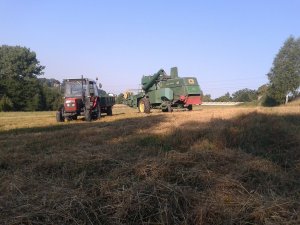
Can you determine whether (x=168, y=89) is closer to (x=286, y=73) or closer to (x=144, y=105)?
(x=144, y=105)

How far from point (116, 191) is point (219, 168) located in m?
1.79

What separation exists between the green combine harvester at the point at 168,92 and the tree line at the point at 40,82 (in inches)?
558

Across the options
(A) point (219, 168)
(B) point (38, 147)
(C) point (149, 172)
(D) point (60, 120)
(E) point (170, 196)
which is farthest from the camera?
(D) point (60, 120)

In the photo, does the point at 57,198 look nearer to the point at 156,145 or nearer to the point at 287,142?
the point at 156,145

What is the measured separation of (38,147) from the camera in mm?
7996

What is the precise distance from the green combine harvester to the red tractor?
19.4 ft

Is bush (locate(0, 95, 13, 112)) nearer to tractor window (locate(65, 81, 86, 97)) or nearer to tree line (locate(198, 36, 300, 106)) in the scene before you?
tractor window (locate(65, 81, 86, 97))

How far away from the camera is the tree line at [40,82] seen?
166 feet

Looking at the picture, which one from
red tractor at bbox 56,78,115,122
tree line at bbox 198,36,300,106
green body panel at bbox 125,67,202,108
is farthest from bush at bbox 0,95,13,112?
tree line at bbox 198,36,300,106

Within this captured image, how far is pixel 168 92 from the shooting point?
25.3 meters

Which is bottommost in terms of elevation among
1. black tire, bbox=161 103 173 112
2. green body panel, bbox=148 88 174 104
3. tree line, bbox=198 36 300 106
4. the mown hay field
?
the mown hay field

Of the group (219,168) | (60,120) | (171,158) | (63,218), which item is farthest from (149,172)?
(60,120)

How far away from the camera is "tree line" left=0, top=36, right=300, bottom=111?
50500mm

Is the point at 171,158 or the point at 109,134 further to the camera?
the point at 109,134
